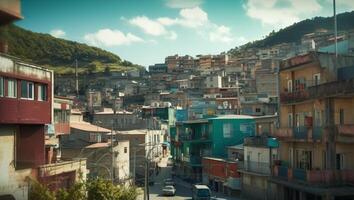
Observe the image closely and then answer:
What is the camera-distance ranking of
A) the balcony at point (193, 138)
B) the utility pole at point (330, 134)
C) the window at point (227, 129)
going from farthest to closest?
the balcony at point (193, 138) → the window at point (227, 129) → the utility pole at point (330, 134)

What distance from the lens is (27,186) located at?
902 inches

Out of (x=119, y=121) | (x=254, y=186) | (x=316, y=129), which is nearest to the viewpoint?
(x=316, y=129)

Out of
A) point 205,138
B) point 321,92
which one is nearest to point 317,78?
point 321,92

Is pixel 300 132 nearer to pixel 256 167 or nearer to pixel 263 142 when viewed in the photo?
pixel 263 142

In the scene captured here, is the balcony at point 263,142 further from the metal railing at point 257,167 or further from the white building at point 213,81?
the white building at point 213,81

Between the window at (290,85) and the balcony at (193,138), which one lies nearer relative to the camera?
the window at (290,85)

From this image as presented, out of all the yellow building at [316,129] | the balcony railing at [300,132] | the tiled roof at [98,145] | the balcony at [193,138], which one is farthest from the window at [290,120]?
the balcony at [193,138]

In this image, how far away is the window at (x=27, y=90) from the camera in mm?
25944

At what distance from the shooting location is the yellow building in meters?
31.1

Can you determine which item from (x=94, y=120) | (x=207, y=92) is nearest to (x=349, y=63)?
(x=94, y=120)

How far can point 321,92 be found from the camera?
3241 centimetres

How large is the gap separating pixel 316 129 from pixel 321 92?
8.62 ft

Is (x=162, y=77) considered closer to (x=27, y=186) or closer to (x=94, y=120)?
(x=94, y=120)

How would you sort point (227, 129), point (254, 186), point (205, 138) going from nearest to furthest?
point (254, 186)
point (227, 129)
point (205, 138)
